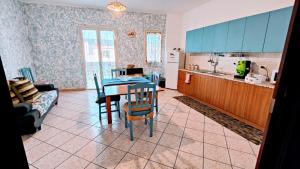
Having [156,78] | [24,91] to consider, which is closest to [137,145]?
[156,78]

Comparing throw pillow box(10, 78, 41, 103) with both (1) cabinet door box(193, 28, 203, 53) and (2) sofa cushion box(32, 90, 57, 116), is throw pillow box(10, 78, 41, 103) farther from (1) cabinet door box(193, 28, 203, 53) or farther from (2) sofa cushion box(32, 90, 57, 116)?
(1) cabinet door box(193, 28, 203, 53)

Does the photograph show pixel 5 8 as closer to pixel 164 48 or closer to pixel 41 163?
pixel 41 163

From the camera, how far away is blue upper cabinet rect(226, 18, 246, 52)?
3027 millimetres

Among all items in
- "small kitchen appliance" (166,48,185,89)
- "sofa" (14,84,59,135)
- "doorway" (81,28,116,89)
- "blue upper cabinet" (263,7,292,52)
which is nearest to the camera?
"sofa" (14,84,59,135)

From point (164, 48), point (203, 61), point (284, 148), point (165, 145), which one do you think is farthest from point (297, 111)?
point (164, 48)

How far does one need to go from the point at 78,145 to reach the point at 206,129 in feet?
7.33

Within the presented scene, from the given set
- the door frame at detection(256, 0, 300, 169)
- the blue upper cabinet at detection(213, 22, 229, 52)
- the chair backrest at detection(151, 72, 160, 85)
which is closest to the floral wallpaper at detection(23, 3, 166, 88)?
the blue upper cabinet at detection(213, 22, 229, 52)

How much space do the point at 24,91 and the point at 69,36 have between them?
106 inches

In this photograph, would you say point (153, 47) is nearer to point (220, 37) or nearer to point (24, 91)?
point (220, 37)

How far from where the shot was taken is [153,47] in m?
5.60

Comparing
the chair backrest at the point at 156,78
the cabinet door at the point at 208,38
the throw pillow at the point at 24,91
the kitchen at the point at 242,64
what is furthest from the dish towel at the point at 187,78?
the throw pillow at the point at 24,91

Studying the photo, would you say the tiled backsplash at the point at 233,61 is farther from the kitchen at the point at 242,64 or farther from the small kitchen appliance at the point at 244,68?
the small kitchen appliance at the point at 244,68

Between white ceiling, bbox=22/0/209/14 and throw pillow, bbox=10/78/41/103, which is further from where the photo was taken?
white ceiling, bbox=22/0/209/14

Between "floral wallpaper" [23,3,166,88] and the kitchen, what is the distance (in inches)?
84.4
